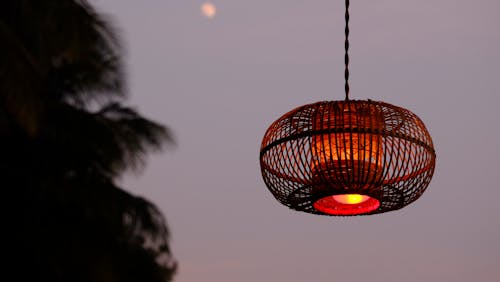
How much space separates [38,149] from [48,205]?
614mm

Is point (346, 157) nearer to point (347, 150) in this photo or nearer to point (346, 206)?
point (347, 150)

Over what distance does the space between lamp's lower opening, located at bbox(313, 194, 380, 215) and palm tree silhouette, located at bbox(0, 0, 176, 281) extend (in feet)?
4.76

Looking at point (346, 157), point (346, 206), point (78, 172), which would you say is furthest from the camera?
point (78, 172)

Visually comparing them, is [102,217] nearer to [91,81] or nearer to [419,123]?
[91,81]

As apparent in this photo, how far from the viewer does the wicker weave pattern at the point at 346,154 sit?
Answer: 25.4ft

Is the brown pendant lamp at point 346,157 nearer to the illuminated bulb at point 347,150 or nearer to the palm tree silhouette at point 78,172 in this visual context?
the illuminated bulb at point 347,150

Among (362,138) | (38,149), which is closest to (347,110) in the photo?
(362,138)

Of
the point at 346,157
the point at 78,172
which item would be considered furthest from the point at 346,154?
the point at 78,172

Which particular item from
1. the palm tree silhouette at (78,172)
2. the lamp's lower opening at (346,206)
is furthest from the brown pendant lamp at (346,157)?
the palm tree silhouette at (78,172)

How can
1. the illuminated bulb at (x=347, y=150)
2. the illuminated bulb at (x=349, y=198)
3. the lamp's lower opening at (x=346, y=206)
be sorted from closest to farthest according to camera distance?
1. the illuminated bulb at (x=347, y=150)
2. the illuminated bulb at (x=349, y=198)
3. the lamp's lower opening at (x=346, y=206)

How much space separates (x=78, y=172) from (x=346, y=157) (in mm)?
2455

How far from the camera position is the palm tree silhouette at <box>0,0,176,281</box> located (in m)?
8.19

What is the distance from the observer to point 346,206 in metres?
8.38

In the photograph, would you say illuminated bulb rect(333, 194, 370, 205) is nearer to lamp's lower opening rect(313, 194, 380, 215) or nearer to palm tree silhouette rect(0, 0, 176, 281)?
lamp's lower opening rect(313, 194, 380, 215)
